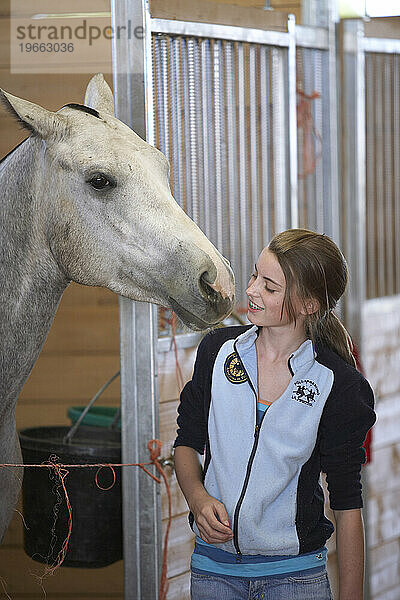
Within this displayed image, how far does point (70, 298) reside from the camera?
1570mm

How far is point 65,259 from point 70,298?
0.97ft

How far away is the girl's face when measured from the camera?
53.1 inches

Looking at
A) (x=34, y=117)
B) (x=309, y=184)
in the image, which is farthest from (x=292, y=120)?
(x=34, y=117)

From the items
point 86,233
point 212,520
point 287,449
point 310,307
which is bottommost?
point 212,520

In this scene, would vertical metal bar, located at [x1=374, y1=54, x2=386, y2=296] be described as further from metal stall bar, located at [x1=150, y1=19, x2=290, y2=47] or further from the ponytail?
the ponytail

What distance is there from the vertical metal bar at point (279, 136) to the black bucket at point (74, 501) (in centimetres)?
76

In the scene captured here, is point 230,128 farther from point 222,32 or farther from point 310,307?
point 310,307

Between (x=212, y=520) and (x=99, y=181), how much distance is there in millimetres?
570

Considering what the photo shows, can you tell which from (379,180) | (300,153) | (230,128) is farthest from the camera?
(379,180)

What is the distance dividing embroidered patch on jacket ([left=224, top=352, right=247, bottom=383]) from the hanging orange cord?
3.25ft

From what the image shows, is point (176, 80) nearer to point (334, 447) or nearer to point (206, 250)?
point (206, 250)

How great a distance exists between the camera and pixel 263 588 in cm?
129

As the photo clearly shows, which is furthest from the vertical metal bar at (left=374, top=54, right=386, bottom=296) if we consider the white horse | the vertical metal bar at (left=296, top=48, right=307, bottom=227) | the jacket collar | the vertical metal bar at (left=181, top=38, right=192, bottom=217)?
the white horse

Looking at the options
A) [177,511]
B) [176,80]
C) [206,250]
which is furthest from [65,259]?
[177,511]
